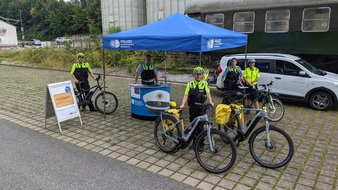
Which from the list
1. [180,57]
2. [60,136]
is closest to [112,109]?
[60,136]

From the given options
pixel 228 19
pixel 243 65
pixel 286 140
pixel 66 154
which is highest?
pixel 228 19

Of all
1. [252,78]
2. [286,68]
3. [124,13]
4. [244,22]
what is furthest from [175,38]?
[124,13]

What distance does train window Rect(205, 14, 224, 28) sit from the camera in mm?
13797

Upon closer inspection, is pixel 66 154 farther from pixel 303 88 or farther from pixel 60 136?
pixel 303 88

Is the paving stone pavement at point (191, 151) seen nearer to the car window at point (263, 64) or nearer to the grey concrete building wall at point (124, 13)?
the car window at point (263, 64)

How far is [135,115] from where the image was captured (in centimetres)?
762

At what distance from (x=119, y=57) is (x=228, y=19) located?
328 inches

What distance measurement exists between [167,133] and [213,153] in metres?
1.00

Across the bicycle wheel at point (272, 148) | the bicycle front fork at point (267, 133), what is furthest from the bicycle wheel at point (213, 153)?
the bicycle front fork at point (267, 133)

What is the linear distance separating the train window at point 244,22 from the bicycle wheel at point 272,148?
896 centimetres

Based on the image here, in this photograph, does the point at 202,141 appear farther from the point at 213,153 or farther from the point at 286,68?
the point at 286,68

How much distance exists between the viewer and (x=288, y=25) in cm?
1188

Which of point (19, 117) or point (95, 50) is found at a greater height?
point (95, 50)

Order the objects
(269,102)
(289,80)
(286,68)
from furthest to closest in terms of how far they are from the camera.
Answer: (286,68) → (289,80) → (269,102)
